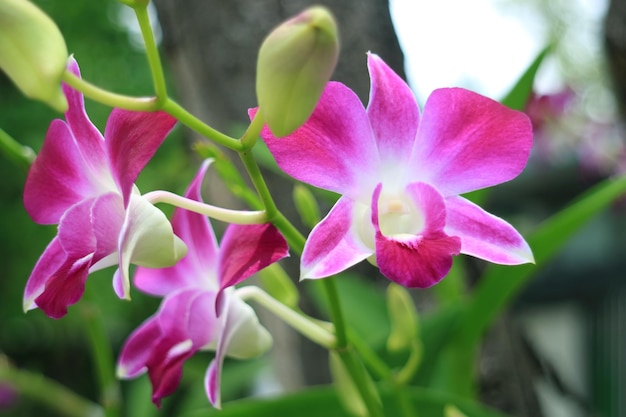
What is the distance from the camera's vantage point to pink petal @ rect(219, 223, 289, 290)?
262mm

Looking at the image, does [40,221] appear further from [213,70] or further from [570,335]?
[570,335]

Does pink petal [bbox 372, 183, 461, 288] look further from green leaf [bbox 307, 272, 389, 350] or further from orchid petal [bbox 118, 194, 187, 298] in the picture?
green leaf [bbox 307, 272, 389, 350]

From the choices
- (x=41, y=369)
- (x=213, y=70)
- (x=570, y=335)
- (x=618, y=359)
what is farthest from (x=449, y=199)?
(x=41, y=369)

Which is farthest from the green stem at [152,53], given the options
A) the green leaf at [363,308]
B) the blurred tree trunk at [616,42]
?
the blurred tree trunk at [616,42]

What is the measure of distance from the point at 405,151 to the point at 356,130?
3cm

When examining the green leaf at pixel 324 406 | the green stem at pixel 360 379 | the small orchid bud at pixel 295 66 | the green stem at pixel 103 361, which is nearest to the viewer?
the small orchid bud at pixel 295 66

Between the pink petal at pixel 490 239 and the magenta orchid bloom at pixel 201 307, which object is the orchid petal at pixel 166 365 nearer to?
the magenta orchid bloom at pixel 201 307

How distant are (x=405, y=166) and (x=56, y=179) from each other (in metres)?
0.13

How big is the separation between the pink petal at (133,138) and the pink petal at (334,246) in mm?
60

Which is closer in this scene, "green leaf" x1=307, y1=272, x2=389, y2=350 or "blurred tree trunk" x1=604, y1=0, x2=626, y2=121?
"green leaf" x1=307, y1=272, x2=389, y2=350

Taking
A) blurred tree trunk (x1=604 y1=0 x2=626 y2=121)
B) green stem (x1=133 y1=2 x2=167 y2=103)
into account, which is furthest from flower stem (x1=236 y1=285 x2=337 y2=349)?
blurred tree trunk (x1=604 y1=0 x2=626 y2=121)

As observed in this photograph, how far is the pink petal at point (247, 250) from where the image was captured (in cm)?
26

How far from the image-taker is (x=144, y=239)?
9.8 inches

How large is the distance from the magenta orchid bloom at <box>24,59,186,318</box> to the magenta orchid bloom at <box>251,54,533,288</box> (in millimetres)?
44
